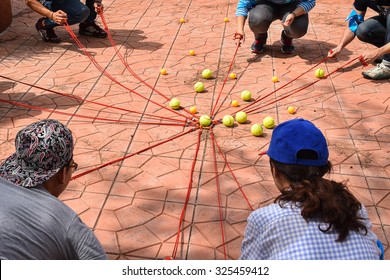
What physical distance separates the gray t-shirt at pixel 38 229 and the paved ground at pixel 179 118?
34.9 inches

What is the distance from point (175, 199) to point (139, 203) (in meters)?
0.26

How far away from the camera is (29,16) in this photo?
6.80 metres

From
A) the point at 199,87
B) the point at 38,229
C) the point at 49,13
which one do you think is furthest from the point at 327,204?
the point at 49,13

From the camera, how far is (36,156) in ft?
5.91

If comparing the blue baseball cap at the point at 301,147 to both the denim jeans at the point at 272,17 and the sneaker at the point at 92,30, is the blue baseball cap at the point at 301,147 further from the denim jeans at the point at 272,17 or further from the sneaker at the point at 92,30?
the sneaker at the point at 92,30

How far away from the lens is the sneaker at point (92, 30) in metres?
6.11

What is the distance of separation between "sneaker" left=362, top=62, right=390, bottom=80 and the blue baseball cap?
334 cm

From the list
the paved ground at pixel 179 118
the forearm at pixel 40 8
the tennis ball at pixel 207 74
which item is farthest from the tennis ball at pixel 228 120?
the forearm at pixel 40 8

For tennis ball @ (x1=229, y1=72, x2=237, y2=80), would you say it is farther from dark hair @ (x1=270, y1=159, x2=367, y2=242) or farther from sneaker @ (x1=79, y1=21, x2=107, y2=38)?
dark hair @ (x1=270, y1=159, x2=367, y2=242)

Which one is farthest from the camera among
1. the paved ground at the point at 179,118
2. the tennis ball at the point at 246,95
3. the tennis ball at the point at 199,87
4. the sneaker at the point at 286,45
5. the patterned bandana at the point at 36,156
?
the sneaker at the point at 286,45

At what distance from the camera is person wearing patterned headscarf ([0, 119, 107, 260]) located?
1668 mm

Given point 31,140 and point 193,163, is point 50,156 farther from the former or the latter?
point 193,163

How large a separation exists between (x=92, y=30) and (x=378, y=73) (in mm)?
3864

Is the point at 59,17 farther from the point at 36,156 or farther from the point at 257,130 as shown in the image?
the point at 36,156
